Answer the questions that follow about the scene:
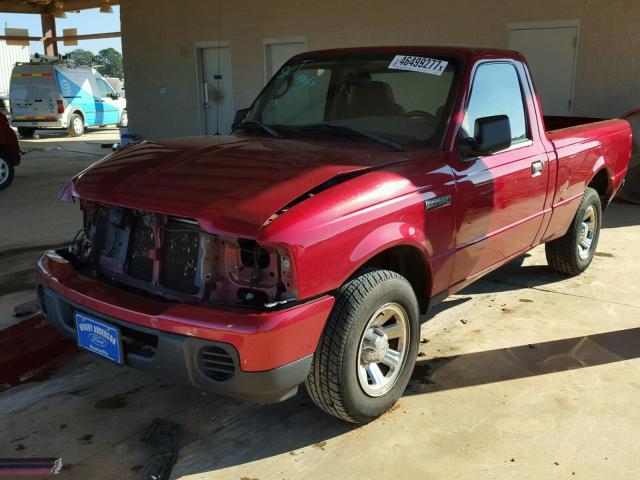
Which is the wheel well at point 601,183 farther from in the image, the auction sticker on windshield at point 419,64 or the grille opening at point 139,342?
the grille opening at point 139,342

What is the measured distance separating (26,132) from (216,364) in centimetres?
2108

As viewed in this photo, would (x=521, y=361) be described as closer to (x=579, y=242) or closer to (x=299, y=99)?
(x=579, y=242)

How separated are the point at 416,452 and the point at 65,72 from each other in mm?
20226

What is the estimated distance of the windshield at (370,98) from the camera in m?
3.74

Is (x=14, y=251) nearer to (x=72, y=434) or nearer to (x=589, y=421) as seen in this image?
(x=72, y=434)

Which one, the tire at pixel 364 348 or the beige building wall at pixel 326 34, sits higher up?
the beige building wall at pixel 326 34

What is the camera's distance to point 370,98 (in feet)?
13.0

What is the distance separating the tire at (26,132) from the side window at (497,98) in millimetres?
19908

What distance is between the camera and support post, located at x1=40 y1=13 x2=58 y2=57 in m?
22.8

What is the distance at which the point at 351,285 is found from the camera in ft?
9.45

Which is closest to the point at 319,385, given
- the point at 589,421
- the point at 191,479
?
the point at 191,479

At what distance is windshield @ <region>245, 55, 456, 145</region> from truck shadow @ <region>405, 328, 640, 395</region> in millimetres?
1411

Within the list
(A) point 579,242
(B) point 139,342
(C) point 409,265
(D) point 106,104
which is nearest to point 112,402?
(B) point 139,342

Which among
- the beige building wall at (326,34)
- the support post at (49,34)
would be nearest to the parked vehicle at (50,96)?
the support post at (49,34)
